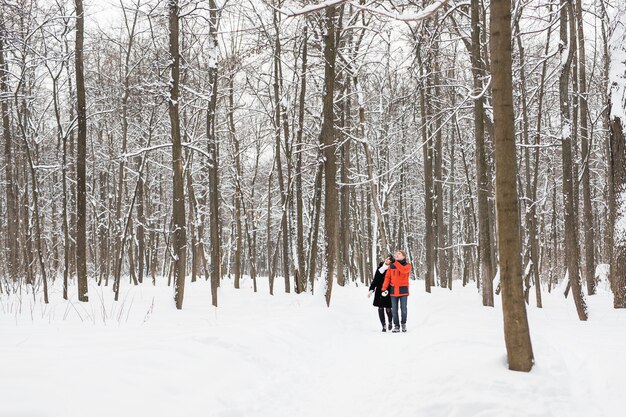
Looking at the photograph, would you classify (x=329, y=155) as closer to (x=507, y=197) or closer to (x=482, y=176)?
(x=482, y=176)

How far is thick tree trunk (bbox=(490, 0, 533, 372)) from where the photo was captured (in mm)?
5328

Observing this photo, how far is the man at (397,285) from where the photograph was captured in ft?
34.9

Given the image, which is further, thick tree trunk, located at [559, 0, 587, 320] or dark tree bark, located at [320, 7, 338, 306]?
dark tree bark, located at [320, 7, 338, 306]

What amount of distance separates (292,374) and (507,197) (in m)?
3.66

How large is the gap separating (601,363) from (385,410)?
9.04 feet

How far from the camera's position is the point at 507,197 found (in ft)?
17.6

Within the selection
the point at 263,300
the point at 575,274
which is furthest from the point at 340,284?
the point at 575,274

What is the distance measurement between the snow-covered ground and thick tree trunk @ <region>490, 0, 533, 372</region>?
1.28ft

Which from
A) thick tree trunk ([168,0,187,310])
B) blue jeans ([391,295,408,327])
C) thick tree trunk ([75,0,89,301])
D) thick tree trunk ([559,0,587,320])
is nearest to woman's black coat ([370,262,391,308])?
blue jeans ([391,295,408,327])

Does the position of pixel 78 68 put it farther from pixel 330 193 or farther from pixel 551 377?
pixel 551 377

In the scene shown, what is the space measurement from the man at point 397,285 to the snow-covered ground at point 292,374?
1.90 metres

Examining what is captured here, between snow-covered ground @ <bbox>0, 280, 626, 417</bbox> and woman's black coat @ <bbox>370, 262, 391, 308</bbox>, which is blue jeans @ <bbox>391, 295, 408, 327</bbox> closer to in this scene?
woman's black coat @ <bbox>370, 262, 391, 308</bbox>

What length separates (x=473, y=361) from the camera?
19.1 ft

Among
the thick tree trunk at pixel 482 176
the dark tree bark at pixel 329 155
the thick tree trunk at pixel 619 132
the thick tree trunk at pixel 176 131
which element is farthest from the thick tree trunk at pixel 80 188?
the thick tree trunk at pixel 619 132
